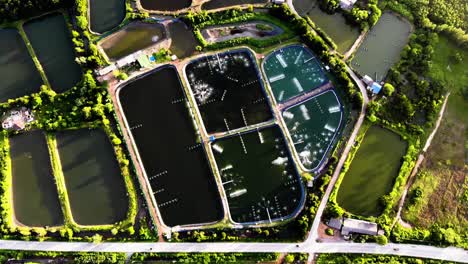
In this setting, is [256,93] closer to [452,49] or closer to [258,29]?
[258,29]

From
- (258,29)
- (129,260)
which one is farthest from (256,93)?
(129,260)

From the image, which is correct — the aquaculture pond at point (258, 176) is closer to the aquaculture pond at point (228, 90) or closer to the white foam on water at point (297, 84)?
the aquaculture pond at point (228, 90)

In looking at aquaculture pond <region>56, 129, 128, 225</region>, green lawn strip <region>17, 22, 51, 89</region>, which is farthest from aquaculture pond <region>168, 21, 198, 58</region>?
green lawn strip <region>17, 22, 51, 89</region>

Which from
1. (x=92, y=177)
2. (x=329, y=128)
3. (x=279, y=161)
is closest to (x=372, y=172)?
(x=329, y=128)

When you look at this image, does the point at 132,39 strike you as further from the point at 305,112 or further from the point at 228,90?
the point at 305,112

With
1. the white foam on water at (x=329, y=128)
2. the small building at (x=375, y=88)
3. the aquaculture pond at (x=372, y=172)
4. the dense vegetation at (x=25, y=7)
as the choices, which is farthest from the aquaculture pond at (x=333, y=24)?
the dense vegetation at (x=25, y=7)

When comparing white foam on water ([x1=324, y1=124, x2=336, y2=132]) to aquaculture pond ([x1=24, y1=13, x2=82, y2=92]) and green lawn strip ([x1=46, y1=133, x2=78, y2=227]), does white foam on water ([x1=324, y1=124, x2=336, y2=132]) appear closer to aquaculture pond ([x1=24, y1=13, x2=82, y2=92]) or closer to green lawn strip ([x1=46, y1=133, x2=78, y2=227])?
aquaculture pond ([x1=24, y1=13, x2=82, y2=92])
